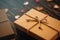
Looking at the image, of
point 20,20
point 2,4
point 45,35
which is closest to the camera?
point 45,35

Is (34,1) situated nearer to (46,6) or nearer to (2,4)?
(46,6)

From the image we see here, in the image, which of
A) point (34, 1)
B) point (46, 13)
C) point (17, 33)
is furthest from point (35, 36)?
point (34, 1)

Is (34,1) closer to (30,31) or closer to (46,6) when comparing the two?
(46,6)

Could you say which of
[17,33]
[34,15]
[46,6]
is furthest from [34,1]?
[17,33]

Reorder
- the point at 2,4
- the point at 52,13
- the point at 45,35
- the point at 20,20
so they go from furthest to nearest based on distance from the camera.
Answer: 1. the point at 2,4
2. the point at 52,13
3. the point at 20,20
4. the point at 45,35

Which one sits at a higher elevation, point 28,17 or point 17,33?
point 28,17

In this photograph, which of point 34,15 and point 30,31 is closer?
point 30,31
